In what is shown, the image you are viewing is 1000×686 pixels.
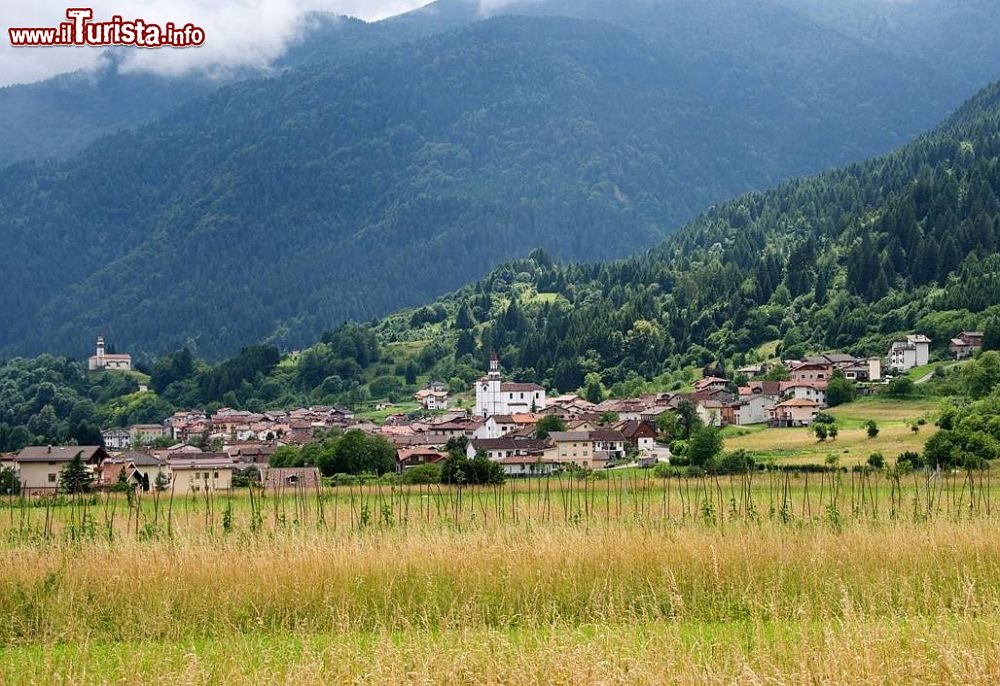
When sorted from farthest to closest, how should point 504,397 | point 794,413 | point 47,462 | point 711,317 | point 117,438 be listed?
1. point 711,317
2. point 117,438
3. point 504,397
4. point 794,413
5. point 47,462

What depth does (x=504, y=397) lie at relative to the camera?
465 ft

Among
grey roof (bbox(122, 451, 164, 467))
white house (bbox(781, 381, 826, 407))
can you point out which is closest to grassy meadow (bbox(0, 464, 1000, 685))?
grey roof (bbox(122, 451, 164, 467))

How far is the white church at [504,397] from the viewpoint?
454 feet

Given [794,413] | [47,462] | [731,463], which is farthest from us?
[794,413]

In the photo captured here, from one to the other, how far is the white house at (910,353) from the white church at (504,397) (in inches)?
1444

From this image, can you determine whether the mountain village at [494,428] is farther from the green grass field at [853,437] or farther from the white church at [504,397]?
the green grass field at [853,437]

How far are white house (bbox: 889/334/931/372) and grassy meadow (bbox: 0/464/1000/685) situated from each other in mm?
91970

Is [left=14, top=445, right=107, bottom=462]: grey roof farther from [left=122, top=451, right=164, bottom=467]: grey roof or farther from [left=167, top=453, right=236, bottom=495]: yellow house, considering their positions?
[left=167, top=453, right=236, bottom=495]: yellow house

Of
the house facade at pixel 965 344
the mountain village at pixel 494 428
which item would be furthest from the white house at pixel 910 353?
the house facade at pixel 965 344

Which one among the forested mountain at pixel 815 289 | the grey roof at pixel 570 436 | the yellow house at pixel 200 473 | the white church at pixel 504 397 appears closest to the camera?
the yellow house at pixel 200 473

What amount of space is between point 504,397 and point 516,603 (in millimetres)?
121217

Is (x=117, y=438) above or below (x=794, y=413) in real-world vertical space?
above

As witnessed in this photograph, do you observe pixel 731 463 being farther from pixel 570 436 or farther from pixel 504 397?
pixel 504 397

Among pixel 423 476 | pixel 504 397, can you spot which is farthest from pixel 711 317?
pixel 423 476
